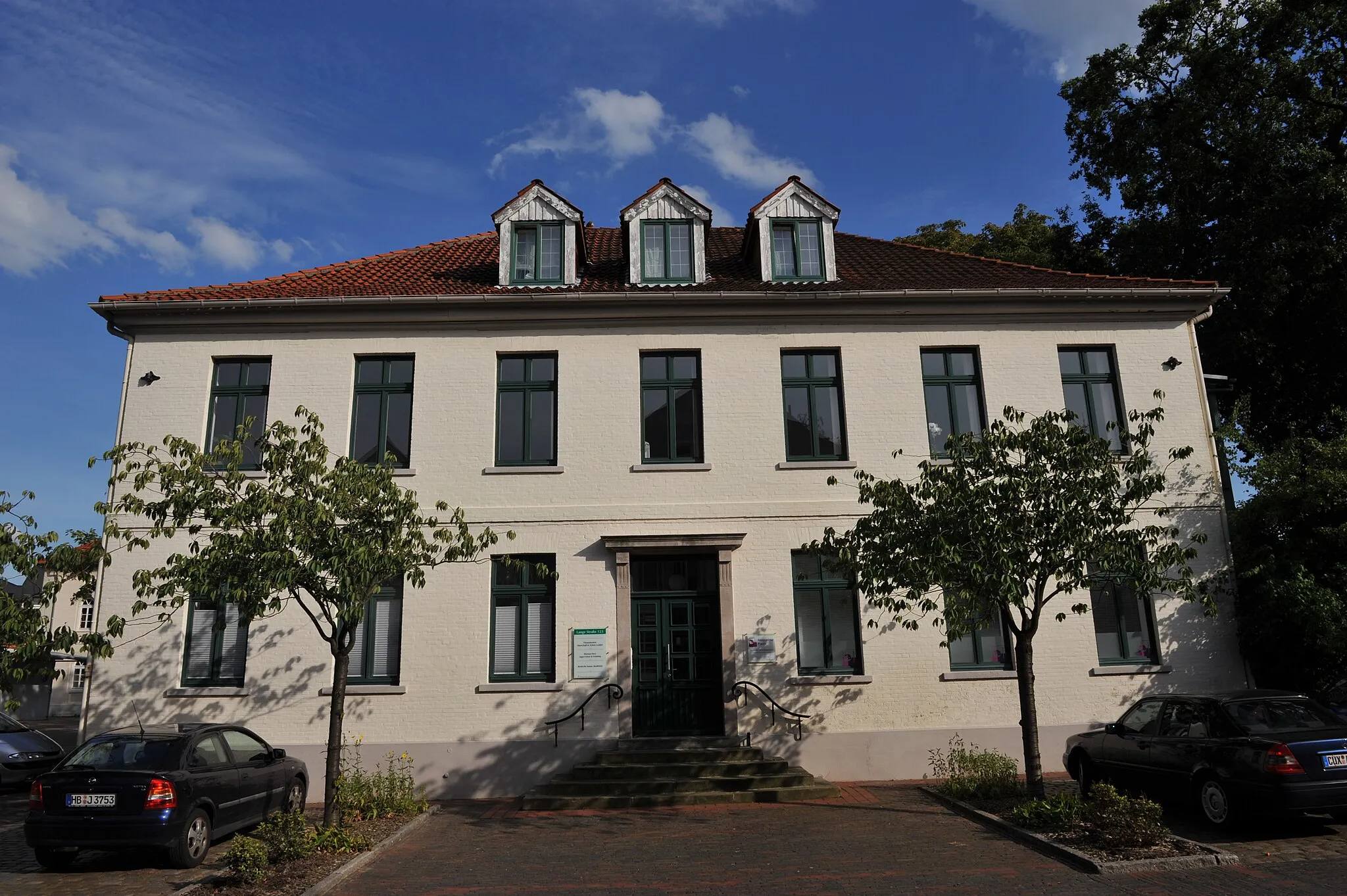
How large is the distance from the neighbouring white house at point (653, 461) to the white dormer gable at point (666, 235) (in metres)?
0.06

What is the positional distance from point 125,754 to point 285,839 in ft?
7.64

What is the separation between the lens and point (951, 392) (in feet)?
50.9

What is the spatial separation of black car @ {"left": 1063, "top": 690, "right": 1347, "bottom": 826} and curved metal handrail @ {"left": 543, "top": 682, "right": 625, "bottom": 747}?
6.71 metres

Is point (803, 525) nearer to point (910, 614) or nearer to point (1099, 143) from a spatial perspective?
point (910, 614)

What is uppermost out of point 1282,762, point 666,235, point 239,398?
point 666,235

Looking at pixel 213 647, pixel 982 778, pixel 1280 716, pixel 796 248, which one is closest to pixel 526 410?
pixel 796 248

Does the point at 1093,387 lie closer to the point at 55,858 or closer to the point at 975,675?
the point at 975,675

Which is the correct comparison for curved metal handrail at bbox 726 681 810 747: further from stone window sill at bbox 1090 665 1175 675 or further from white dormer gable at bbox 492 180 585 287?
white dormer gable at bbox 492 180 585 287

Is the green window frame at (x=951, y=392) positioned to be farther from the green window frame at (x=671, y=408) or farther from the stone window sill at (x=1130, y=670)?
the stone window sill at (x=1130, y=670)

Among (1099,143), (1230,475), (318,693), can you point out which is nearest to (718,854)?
(318,693)

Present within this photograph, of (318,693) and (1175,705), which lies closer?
(1175,705)

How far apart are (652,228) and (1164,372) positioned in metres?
9.53

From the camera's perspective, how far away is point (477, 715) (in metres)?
13.7

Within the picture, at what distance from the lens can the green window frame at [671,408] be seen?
15.1 metres
